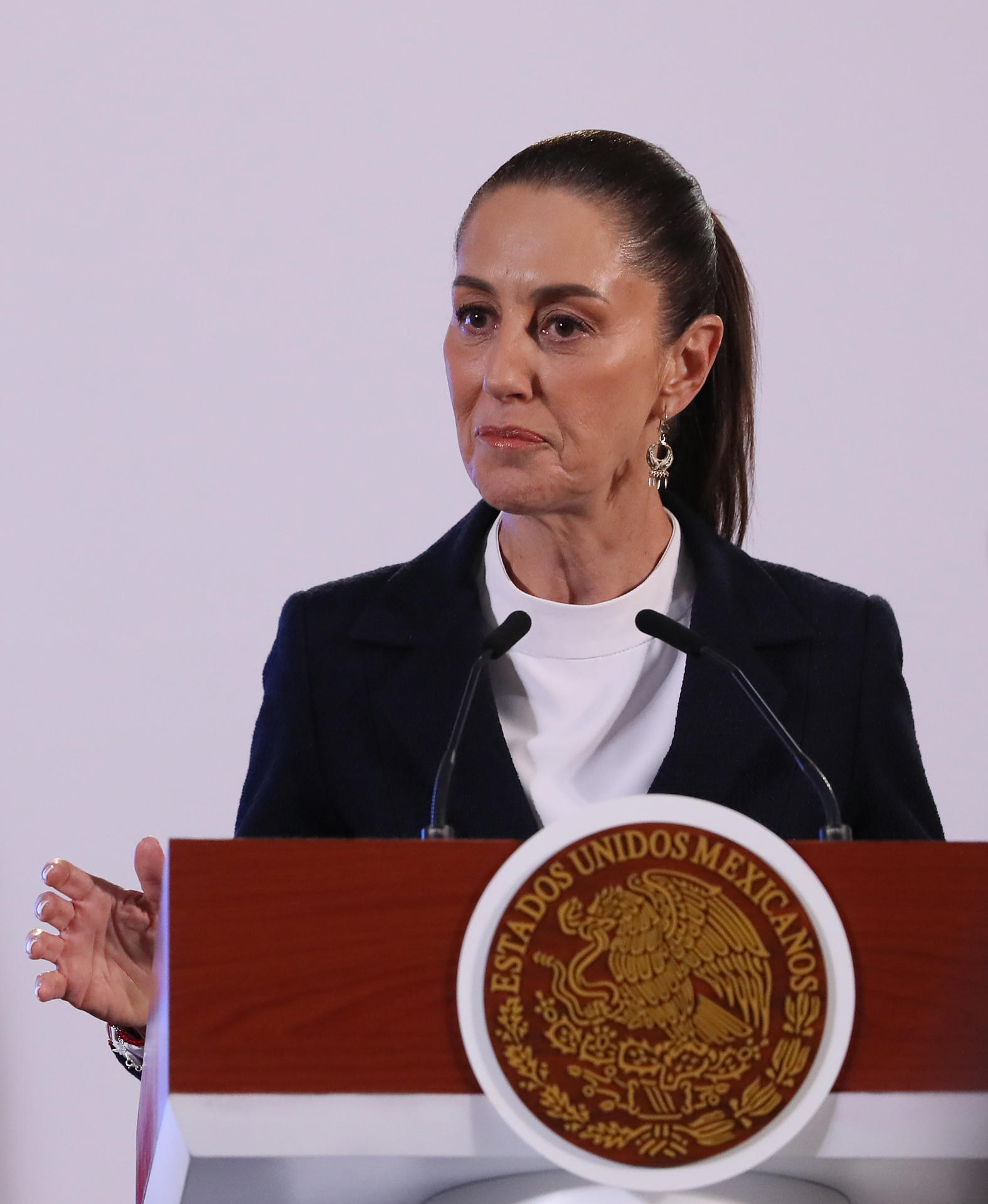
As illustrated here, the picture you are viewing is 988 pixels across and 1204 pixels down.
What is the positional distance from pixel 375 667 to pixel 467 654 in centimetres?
10

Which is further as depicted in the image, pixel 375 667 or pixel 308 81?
pixel 308 81

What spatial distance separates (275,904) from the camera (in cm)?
103

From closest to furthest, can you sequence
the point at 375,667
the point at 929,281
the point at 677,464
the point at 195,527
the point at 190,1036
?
1. the point at 190,1036
2. the point at 375,667
3. the point at 677,464
4. the point at 195,527
5. the point at 929,281

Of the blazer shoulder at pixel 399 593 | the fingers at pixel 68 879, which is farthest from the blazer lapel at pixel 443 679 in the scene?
the fingers at pixel 68 879

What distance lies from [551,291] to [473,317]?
91 mm

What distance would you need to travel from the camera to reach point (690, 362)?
6.15ft

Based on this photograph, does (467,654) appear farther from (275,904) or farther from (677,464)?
(275,904)

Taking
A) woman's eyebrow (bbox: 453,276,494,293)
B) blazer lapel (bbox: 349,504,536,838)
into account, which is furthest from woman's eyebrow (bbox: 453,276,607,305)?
blazer lapel (bbox: 349,504,536,838)

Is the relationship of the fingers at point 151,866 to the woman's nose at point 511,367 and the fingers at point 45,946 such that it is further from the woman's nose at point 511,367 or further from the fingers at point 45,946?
the woman's nose at point 511,367

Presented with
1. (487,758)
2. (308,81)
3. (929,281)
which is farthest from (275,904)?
(929,281)

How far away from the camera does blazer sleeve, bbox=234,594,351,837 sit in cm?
170

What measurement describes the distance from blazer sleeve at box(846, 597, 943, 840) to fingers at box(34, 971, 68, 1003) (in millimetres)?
773

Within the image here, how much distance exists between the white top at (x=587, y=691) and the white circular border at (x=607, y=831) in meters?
A: 0.67

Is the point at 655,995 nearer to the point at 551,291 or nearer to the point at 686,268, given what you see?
the point at 551,291
